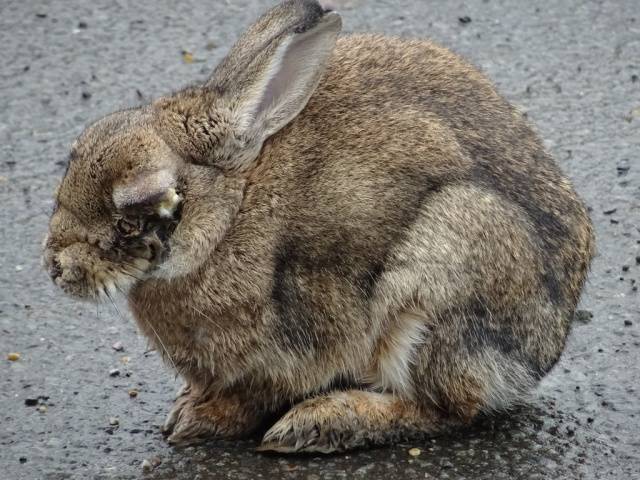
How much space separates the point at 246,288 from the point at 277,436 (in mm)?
523

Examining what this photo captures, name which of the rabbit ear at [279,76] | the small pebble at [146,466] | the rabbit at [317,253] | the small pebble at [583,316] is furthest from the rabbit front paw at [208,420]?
the small pebble at [583,316]

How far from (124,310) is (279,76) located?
140cm

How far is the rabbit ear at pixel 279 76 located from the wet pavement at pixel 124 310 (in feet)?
3.68

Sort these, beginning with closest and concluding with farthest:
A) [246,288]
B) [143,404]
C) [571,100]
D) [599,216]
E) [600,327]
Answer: [246,288], [143,404], [600,327], [599,216], [571,100]

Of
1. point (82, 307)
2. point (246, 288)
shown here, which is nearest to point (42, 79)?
point (82, 307)

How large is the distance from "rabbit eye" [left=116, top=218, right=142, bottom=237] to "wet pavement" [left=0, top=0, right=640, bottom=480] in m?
0.80

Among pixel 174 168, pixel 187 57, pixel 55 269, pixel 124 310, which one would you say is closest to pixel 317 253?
pixel 174 168

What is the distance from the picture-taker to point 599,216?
19.7 ft

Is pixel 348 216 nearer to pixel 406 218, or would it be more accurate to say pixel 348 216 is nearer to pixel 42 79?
pixel 406 218

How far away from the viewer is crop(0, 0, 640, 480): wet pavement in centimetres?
455

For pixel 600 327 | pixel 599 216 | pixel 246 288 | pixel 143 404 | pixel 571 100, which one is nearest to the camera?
pixel 246 288

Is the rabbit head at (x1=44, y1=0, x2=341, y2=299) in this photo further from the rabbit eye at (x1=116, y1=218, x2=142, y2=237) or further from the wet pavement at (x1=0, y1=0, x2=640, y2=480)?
the wet pavement at (x1=0, y1=0, x2=640, y2=480)

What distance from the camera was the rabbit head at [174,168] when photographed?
14.3 feet

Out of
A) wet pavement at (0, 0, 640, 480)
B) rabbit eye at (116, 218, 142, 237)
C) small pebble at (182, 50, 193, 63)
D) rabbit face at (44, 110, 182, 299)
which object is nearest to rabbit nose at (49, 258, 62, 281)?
rabbit face at (44, 110, 182, 299)
